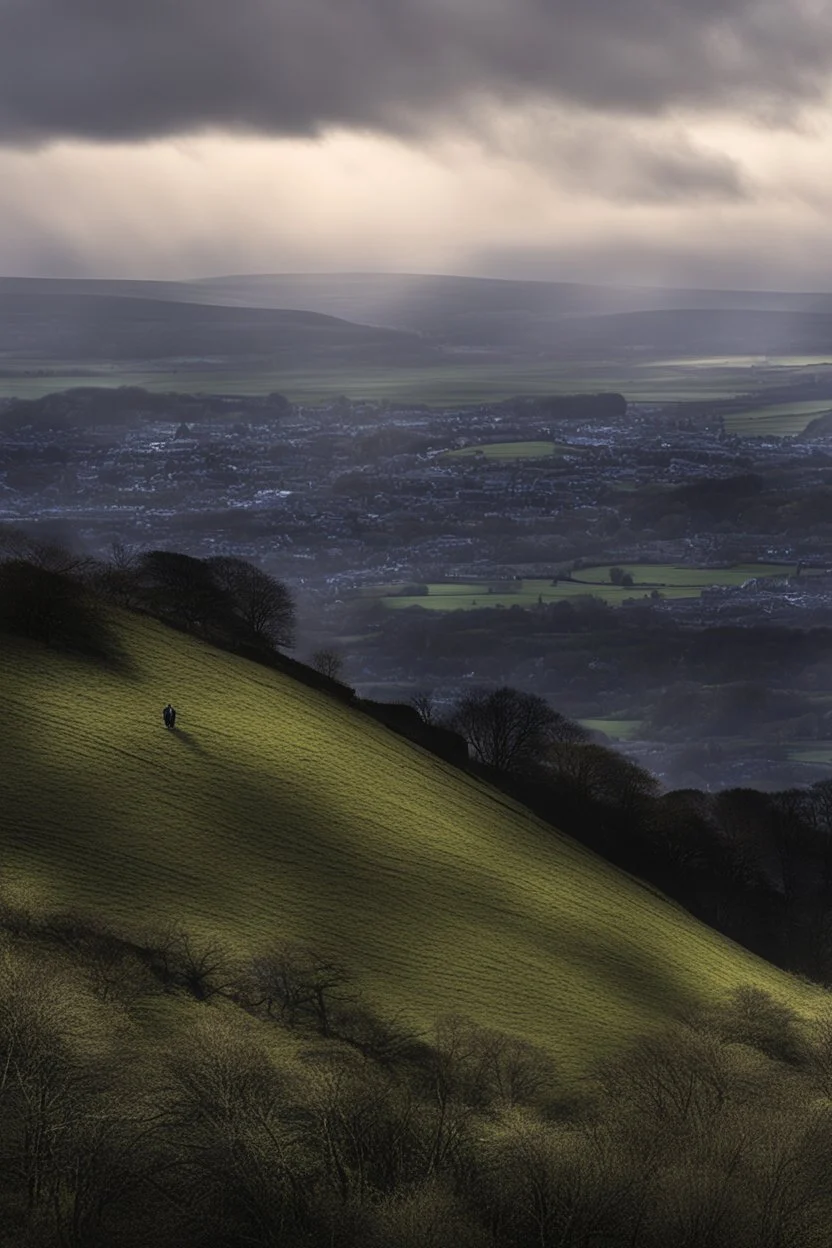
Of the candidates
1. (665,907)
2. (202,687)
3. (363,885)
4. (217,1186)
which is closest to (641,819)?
(665,907)

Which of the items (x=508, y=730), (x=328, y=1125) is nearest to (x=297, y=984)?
(x=328, y=1125)

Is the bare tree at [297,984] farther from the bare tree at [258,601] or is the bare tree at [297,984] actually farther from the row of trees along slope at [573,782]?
the bare tree at [258,601]

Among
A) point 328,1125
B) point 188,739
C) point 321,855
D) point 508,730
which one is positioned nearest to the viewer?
point 328,1125

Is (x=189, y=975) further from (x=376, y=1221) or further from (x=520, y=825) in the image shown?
(x=520, y=825)

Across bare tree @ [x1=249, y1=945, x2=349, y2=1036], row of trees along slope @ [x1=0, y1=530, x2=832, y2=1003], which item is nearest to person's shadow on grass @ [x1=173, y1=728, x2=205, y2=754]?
row of trees along slope @ [x1=0, y1=530, x2=832, y2=1003]

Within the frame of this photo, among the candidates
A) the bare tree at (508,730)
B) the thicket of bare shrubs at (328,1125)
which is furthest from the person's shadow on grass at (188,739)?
the bare tree at (508,730)

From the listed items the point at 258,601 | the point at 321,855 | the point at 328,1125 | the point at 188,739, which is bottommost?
the point at 328,1125

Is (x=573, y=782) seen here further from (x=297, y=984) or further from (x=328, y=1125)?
(x=328, y=1125)
